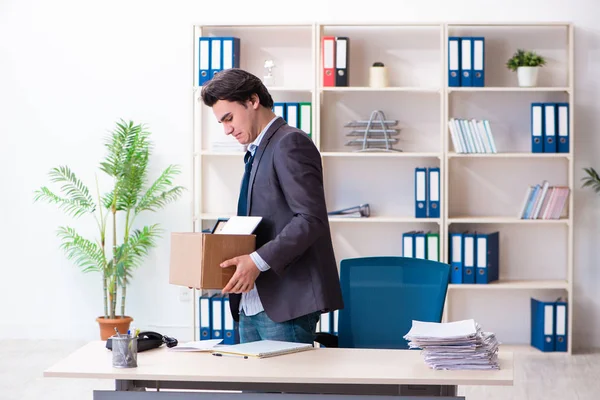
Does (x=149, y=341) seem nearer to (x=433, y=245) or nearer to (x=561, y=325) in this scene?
(x=433, y=245)

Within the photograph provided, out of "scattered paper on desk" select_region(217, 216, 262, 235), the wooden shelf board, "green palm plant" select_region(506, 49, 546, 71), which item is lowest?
the wooden shelf board

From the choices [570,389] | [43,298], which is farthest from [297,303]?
[43,298]

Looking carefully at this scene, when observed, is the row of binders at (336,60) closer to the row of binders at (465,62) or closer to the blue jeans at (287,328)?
the row of binders at (465,62)

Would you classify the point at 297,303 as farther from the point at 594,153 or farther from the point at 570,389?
the point at 594,153

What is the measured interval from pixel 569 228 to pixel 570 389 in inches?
47.1

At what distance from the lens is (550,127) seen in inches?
212

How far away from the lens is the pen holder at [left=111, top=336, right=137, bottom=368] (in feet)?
7.68

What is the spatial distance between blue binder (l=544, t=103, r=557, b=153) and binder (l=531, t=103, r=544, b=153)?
0.02m

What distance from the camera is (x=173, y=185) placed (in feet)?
19.1

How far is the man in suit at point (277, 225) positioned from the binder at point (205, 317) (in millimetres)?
2839

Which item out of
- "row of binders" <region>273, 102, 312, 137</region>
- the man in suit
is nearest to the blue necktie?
the man in suit

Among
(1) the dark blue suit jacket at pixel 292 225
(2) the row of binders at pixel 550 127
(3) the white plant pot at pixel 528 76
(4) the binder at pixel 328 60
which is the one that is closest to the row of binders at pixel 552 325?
(2) the row of binders at pixel 550 127

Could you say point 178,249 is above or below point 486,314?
above

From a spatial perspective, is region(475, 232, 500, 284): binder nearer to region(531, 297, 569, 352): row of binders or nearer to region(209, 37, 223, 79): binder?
region(531, 297, 569, 352): row of binders
